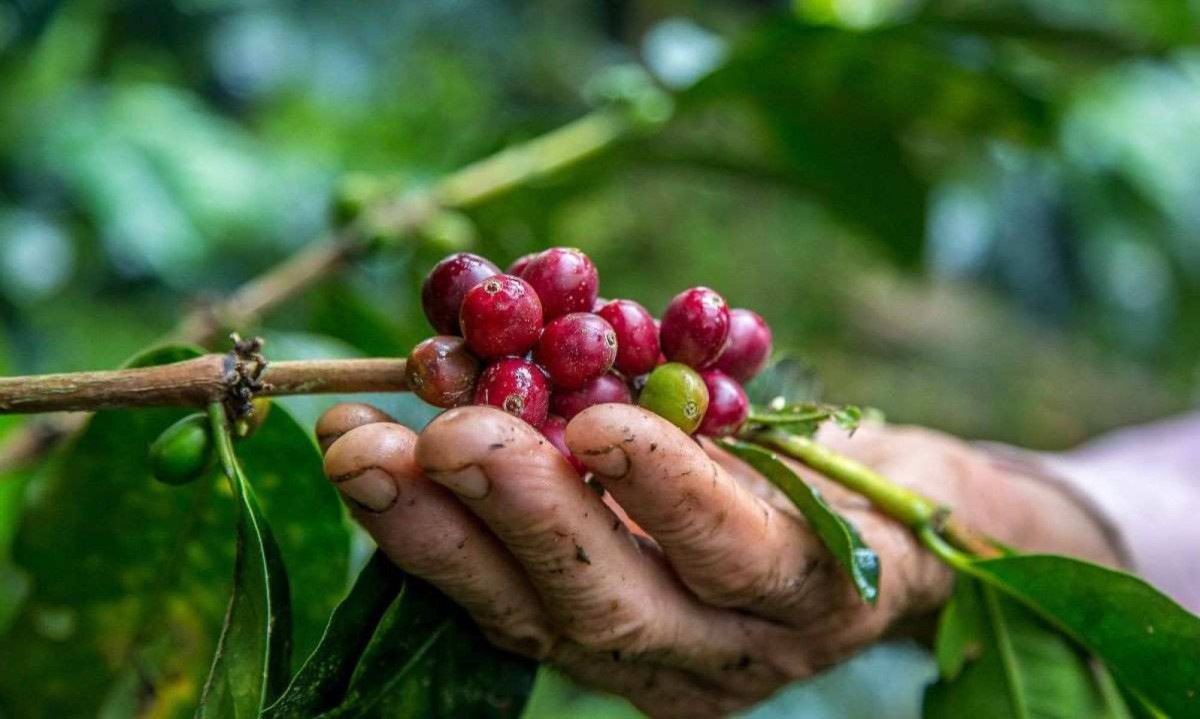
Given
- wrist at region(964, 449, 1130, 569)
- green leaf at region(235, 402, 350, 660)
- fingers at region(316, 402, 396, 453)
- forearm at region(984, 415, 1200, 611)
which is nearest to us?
fingers at region(316, 402, 396, 453)

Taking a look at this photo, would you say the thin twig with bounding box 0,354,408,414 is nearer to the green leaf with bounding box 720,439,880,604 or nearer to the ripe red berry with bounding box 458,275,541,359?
the ripe red berry with bounding box 458,275,541,359

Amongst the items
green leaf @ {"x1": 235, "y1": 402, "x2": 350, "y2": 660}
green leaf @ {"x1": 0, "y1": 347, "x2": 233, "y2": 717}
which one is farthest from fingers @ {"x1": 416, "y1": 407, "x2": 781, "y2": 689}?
green leaf @ {"x1": 0, "y1": 347, "x2": 233, "y2": 717}

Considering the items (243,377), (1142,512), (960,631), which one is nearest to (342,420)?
(243,377)

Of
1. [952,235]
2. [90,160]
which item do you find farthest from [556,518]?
[952,235]

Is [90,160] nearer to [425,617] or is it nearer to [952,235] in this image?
[425,617]

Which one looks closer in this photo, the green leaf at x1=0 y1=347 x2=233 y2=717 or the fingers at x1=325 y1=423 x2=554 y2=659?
the fingers at x1=325 y1=423 x2=554 y2=659

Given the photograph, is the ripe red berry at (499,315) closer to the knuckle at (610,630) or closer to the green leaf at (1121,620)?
the knuckle at (610,630)

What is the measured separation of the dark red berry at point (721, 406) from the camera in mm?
756

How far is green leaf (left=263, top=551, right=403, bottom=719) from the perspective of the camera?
26.6 inches

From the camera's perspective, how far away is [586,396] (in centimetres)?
71

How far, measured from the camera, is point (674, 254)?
3.52 metres

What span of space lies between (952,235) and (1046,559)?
1837 millimetres

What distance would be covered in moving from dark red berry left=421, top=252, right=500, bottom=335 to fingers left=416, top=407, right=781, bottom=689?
116 millimetres

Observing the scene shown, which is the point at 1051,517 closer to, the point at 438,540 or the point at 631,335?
the point at 631,335
